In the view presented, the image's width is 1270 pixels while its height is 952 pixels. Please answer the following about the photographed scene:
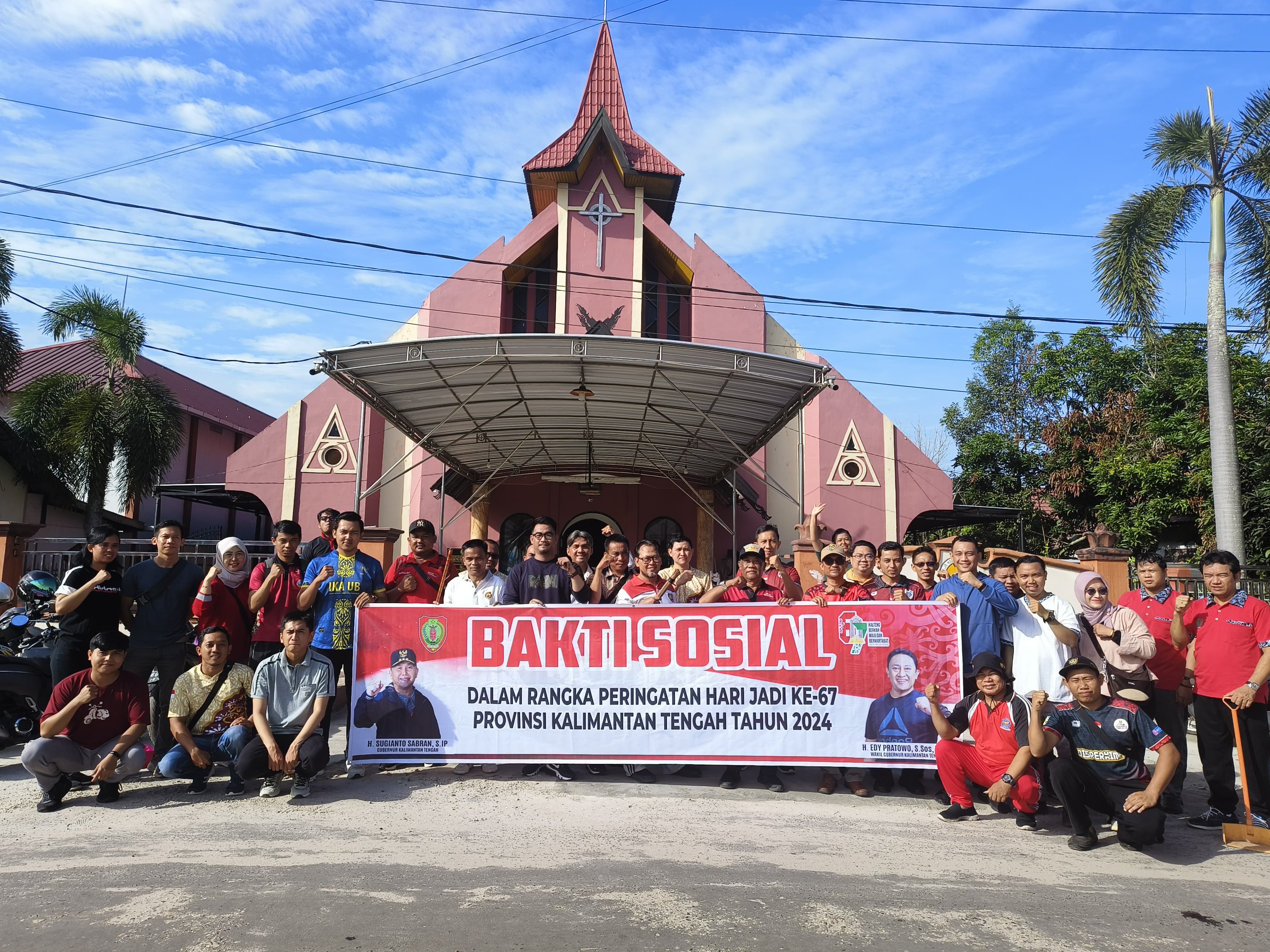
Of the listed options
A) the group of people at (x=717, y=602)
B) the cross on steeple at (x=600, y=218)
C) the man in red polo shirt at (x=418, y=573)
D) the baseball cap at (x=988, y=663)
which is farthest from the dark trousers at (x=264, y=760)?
the cross on steeple at (x=600, y=218)

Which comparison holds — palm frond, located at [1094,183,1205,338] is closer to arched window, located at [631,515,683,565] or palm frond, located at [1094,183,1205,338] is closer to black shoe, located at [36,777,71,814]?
arched window, located at [631,515,683,565]

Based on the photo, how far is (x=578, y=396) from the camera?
10891 mm

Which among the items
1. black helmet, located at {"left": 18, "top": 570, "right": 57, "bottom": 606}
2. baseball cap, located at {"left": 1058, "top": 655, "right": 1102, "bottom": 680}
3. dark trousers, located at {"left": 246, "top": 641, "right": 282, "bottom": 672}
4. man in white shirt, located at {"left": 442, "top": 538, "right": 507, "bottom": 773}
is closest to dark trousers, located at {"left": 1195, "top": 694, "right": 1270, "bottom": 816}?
baseball cap, located at {"left": 1058, "top": 655, "right": 1102, "bottom": 680}

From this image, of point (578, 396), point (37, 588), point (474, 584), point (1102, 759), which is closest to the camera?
point (1102, 759)

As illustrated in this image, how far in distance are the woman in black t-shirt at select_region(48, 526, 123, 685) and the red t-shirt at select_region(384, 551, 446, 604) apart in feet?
6.19

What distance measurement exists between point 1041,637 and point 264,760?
16.7 ft

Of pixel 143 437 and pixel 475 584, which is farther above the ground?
pixel 143 437

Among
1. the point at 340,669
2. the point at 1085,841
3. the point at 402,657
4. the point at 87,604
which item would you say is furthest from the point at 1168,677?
the point at 87,604

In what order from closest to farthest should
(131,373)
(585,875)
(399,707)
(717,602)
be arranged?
(585,875) < (399,707) < (717,602) < (131,373)

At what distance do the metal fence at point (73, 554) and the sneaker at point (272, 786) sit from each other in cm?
393

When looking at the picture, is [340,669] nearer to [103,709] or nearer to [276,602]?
[276,602]

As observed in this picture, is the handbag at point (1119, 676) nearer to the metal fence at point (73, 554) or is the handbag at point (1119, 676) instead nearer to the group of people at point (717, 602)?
the group of people at point (717, 602)

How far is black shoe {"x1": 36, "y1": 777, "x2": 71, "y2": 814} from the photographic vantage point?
205 inches

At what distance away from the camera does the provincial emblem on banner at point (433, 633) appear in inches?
237
